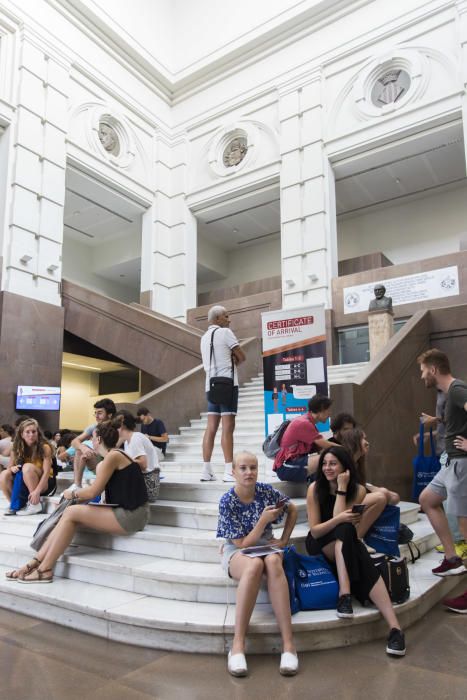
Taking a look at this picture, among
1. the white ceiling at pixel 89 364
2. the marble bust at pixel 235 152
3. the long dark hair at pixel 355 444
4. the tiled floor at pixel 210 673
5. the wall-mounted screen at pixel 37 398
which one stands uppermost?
the marble bust at pixel 235 152

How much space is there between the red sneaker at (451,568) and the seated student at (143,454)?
244cm

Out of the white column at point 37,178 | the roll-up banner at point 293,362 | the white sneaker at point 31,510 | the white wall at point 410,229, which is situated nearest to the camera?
the white sneaker at point 31,510

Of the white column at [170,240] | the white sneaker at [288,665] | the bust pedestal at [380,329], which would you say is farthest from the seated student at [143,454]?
the white column at [170,240]

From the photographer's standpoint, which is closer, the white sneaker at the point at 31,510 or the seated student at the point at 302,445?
the seated student at the point at 302,445

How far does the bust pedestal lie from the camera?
426 inches

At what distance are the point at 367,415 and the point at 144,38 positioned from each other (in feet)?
→ 52.3

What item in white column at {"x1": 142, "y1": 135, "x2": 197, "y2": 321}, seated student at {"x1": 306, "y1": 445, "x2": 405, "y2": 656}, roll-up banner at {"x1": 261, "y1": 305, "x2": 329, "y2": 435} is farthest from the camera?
white column at {"x1": 142, "y1": 135, "x2": 197, "y2": 321}

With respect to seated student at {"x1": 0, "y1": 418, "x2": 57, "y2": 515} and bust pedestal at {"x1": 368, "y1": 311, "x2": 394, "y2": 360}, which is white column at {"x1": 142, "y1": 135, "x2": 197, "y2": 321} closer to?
bust pedestal at {"x1": 368, "y1": 311, "x2": 394, "y2": 360}

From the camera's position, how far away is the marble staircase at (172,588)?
10.3 ft

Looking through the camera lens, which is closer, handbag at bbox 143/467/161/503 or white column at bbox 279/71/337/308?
handbag at bbox 143/467/161/503

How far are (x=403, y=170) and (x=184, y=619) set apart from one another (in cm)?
1511

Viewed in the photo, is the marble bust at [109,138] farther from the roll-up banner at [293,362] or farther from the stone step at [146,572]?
the stone step at [146,572]

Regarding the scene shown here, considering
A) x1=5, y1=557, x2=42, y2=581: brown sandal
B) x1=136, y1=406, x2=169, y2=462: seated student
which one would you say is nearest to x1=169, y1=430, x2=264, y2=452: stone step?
x1=136, y1=406, x2=169, y2=462: seated student

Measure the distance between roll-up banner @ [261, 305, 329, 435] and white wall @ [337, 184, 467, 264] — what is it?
39.3 feet
